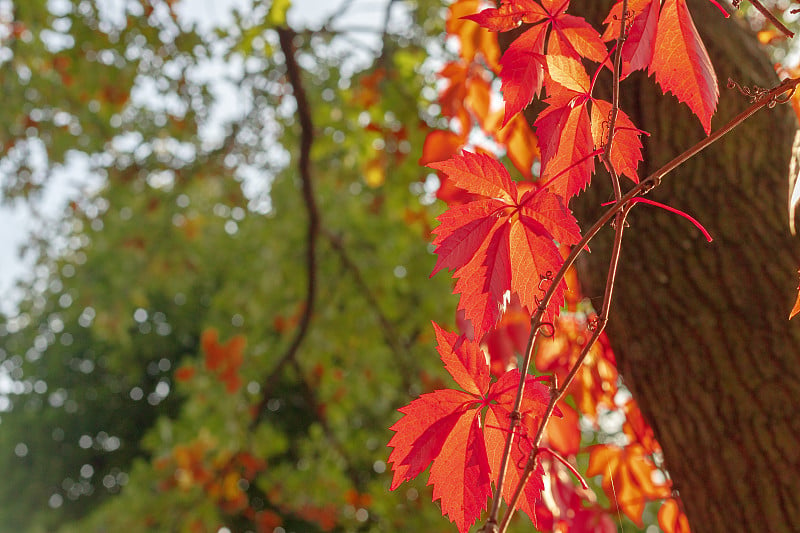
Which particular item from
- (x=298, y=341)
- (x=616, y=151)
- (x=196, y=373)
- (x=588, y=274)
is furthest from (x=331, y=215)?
(x=616, y=151)

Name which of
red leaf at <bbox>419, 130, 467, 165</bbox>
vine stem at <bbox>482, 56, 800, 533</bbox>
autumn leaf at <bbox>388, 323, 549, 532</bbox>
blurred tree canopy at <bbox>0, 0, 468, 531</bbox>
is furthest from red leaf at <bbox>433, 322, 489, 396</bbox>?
blurred tree canopy at <bbox>0, 0, 468, 531</bbox>

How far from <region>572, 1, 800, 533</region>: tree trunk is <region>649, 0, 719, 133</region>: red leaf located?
0.28 m

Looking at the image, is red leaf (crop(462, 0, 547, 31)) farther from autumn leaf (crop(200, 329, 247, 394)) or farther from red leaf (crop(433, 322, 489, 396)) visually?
autumn leaf (crop(200, 329, 247, 394))

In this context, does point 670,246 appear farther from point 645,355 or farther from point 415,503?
point 415,503

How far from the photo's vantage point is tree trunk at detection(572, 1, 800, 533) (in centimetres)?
78

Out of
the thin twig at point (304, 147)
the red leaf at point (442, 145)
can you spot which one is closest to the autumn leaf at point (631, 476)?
the red leaf at point (442, 145)

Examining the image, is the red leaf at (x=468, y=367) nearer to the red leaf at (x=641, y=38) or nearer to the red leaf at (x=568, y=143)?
the red leaf at (x=568, y=143)

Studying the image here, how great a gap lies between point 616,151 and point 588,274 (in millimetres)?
367

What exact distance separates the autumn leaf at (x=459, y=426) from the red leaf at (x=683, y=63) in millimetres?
284

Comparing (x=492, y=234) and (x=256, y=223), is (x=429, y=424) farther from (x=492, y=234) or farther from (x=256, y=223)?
(x=256, y=223)

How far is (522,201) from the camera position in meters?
0.55

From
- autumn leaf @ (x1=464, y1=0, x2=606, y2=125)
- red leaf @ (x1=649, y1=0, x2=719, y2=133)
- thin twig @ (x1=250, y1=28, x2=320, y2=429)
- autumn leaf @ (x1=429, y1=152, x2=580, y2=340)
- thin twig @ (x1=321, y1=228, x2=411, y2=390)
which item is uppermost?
red leaf @ (x1=649, y1=0, x2=719, y2=133)

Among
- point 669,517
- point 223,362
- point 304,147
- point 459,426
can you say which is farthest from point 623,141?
point 223,362

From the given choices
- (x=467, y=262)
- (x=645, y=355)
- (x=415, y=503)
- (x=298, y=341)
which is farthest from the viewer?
(x=415, y=503)
